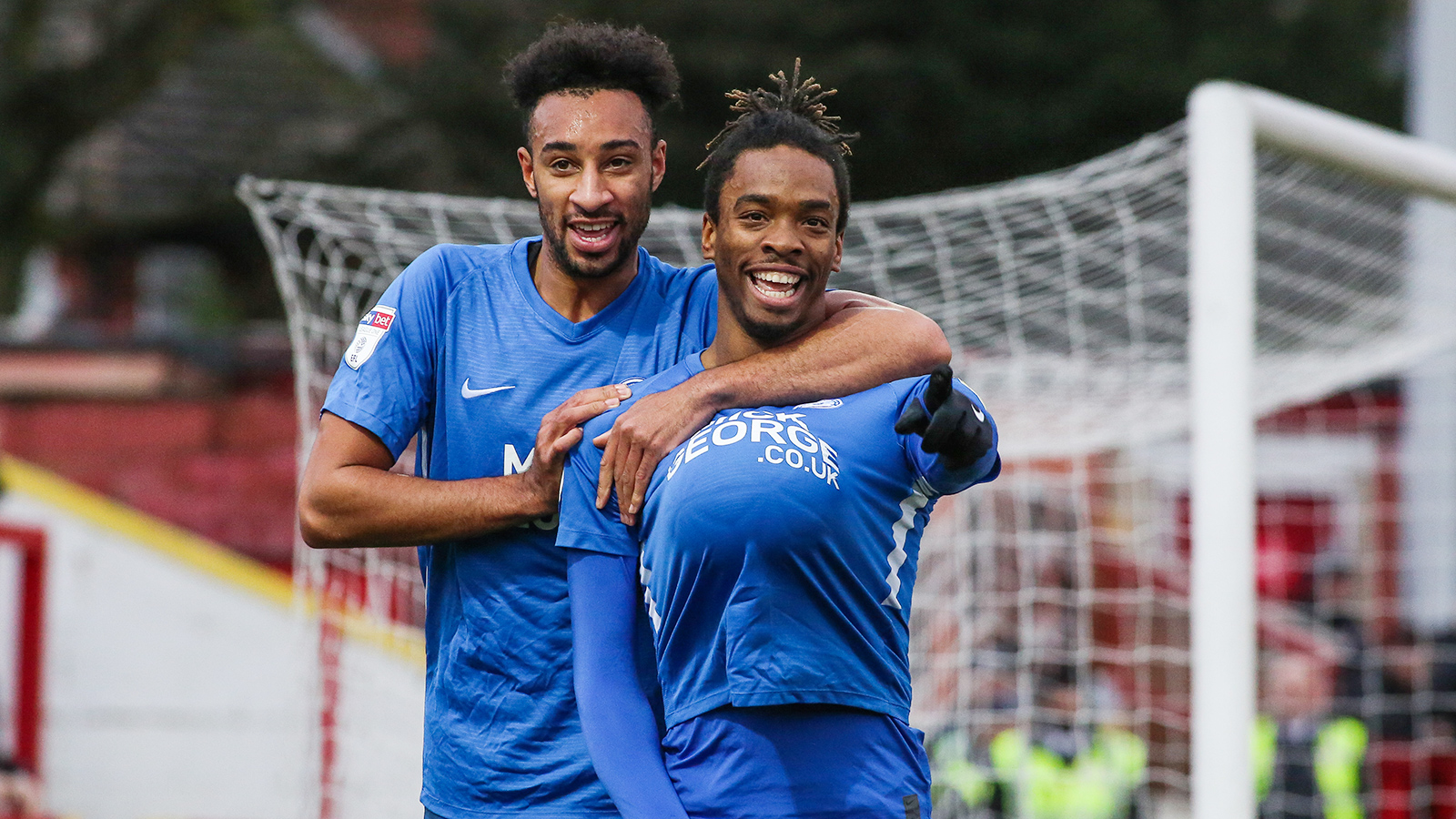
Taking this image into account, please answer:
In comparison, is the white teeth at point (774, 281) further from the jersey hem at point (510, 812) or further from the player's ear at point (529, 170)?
the jersey hem at point (510, 812)

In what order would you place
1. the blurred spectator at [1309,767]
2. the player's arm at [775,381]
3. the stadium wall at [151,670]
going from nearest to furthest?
the player's arm at [775,381]
the blurred spectator at [1309,767]
the stadium wall at [151,670]

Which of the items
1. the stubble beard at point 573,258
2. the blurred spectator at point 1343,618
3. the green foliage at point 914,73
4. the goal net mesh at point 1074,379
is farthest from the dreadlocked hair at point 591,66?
the green foliage at point 914,73

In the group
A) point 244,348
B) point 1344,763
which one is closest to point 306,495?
point 1344,763

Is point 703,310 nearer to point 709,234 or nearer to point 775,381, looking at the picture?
point 709,234

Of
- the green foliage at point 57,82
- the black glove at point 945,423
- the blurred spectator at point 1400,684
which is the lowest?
the blurred spectator at point 1400,684

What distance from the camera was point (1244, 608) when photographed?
12.0 ft

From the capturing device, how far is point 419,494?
7.54 feet

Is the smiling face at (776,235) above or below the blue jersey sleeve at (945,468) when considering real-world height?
above

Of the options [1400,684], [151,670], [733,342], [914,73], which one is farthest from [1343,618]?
[733,342]

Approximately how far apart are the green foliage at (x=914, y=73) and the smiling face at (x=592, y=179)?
36.9ft

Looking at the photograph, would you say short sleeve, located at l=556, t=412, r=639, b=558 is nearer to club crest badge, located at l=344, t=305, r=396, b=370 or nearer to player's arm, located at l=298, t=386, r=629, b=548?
player's arm, located at l=298, t=386, r=629, b=548

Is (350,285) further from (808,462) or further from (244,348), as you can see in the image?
(244,348)

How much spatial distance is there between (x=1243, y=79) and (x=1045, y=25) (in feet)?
7.14

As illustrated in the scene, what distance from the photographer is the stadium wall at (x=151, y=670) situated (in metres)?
7.06
